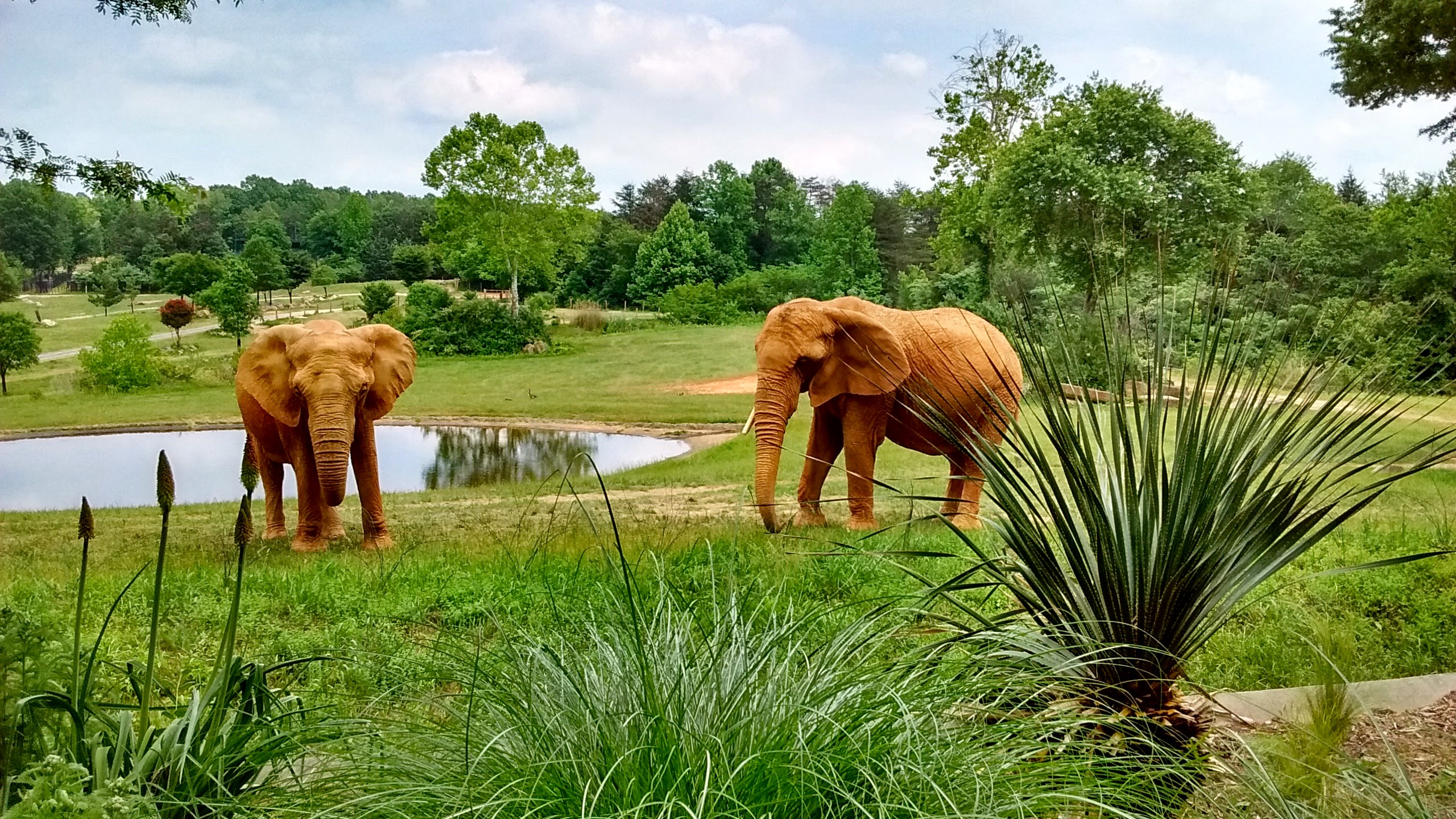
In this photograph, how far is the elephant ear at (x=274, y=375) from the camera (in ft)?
17.2

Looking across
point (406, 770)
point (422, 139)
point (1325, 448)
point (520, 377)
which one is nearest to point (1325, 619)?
point (1325, 448)

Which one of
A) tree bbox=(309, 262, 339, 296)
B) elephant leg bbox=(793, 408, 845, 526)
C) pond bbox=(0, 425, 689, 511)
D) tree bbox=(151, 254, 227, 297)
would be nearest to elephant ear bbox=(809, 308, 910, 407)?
elephant leg bbox=(793, 408, 845, 526)

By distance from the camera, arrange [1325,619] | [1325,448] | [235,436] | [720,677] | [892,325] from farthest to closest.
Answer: [235,436] → [892,325] → [1325,619] → [1325,448] → [720,677]

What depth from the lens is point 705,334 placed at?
298 inches

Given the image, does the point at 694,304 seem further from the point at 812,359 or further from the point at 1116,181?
the point at 1116,181

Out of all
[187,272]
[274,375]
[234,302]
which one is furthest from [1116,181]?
[187,272]

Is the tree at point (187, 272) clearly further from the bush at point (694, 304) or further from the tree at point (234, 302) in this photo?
the bush at point (694, 304)

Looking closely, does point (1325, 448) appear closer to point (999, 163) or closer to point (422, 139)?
point (999, 163)

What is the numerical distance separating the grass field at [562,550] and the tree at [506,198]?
0.70 m

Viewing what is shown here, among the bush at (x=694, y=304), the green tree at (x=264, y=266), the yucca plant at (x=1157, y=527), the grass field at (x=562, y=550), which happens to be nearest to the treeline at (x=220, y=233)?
the green tree at (x=264, y=266)

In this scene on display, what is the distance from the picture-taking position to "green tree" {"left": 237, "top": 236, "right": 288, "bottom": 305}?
652cm

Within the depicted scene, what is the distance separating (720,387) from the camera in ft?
25.8

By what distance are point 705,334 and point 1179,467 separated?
575cm

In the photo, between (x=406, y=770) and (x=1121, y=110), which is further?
(x=1121, y=110)
